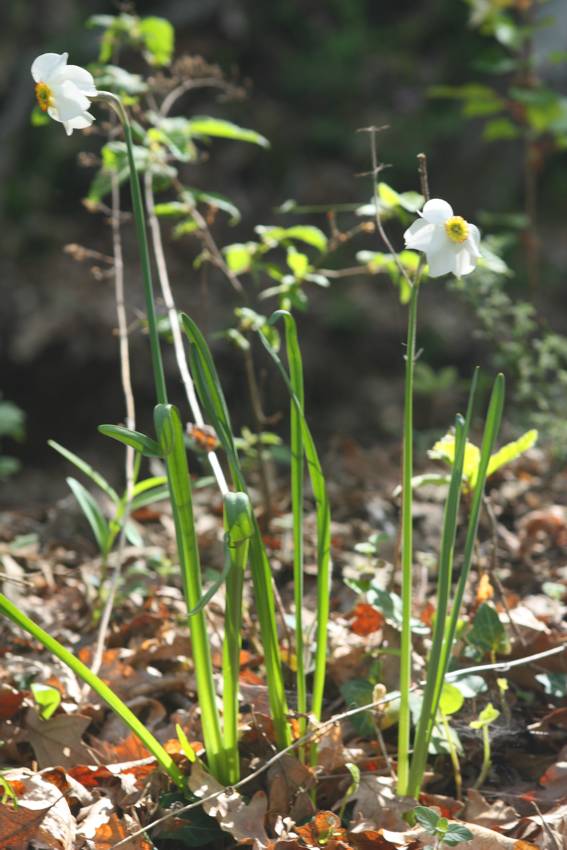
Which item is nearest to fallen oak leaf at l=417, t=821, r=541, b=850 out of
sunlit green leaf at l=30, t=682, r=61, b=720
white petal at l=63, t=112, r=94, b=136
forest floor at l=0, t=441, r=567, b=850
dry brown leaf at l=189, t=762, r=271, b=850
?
forest floor at l=0, t=441, r=567, b=850

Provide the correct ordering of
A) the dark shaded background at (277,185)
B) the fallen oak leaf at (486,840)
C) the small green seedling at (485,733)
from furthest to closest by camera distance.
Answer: the dark shaded background at (277,185)
the small green seedling at (485,733)
the fallen oak leaf at (486,840)

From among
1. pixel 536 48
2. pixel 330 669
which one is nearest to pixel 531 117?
pixel 536 48

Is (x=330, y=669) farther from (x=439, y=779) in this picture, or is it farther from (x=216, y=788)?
(x=216, y=788)

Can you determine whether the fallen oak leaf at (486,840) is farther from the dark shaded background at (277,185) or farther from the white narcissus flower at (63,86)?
the dark shaded background at (277,185)

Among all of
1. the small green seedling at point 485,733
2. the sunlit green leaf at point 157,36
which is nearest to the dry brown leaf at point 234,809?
the small green seedling at point 485,733

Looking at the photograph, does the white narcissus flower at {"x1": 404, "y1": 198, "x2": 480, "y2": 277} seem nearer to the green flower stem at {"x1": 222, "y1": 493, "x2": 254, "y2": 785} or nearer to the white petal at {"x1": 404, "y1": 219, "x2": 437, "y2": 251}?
the white petal at {"x1": 404, "y1": 219, "x2": 437, "y2": 251}

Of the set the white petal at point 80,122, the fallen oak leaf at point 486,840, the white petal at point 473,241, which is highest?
the white petal at point 80,122
